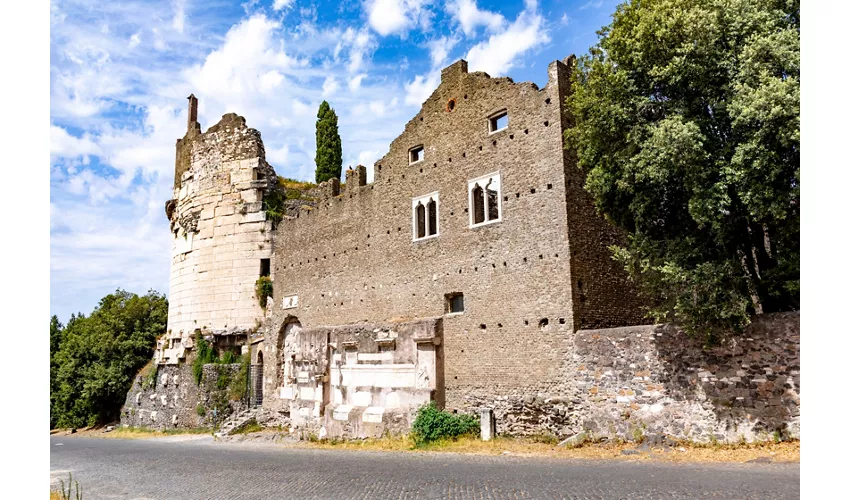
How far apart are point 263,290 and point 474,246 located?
14.8m

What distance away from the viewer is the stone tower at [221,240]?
3238cm

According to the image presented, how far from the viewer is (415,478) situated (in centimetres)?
1223

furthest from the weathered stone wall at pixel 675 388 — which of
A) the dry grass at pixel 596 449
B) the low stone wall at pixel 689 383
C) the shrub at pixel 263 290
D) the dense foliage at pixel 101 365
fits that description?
the dense foliage at pixel 101 365

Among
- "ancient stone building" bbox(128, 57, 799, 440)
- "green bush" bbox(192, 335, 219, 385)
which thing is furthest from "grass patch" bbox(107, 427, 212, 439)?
"ancient stone building" bbox(128, 57, 799, 440)

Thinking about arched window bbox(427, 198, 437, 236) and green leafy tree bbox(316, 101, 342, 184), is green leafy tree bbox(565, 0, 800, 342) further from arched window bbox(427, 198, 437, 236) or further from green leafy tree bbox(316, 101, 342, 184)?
green leafy tree bbox(316, 101, 342, 184)

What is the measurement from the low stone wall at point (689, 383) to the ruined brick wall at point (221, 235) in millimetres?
19459

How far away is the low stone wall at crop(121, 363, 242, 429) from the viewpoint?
30.6 metres

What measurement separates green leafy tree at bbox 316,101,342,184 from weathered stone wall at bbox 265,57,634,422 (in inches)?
428

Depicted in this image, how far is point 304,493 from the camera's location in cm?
1134

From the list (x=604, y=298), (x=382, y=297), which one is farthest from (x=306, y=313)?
(x=604, y=298)

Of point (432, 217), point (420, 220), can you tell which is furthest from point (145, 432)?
point (432, 217)

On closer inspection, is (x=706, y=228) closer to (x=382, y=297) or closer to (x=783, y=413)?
(x=783, y=413)

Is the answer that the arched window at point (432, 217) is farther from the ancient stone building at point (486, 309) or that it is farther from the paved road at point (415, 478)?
the paved road at point (415, 478)
